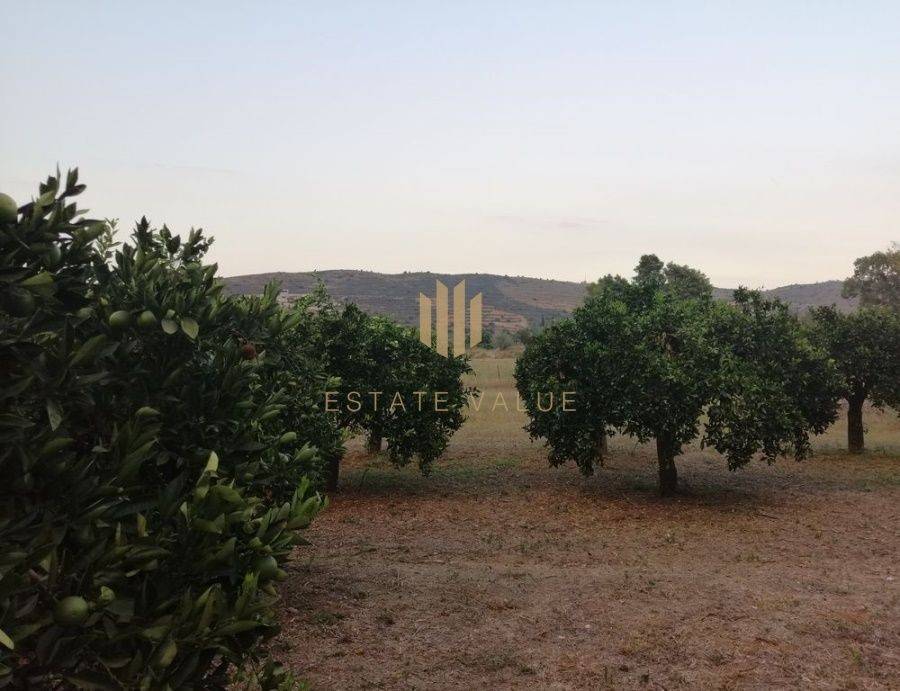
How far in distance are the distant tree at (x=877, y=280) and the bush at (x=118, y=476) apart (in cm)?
6910

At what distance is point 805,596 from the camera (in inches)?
463

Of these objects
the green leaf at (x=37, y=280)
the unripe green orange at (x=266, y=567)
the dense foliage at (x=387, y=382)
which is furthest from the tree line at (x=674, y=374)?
the green leaf at (x=37, y=280)

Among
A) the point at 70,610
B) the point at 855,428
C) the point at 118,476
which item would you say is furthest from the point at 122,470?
the point at 855,428

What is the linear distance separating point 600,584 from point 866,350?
1811 centimetres

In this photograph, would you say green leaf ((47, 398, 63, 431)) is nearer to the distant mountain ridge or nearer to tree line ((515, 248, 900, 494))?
tree line ((515, 248, 900, 494))

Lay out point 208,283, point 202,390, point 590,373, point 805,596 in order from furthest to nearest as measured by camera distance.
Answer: point 590,373, point 805,596, point 208,283, point 202,390

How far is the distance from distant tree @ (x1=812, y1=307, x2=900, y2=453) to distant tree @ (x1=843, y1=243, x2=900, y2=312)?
41.8m

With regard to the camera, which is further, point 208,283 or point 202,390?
point 208,283

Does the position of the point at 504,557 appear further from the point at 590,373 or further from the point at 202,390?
the point at 202,390

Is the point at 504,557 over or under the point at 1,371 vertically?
under

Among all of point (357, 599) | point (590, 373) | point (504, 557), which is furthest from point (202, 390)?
point (590, 373)

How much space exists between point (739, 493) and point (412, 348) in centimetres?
1058

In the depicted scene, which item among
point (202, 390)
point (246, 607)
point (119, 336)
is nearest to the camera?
point (246, 607)

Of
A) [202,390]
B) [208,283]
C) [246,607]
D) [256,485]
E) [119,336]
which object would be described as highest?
[208,283]
